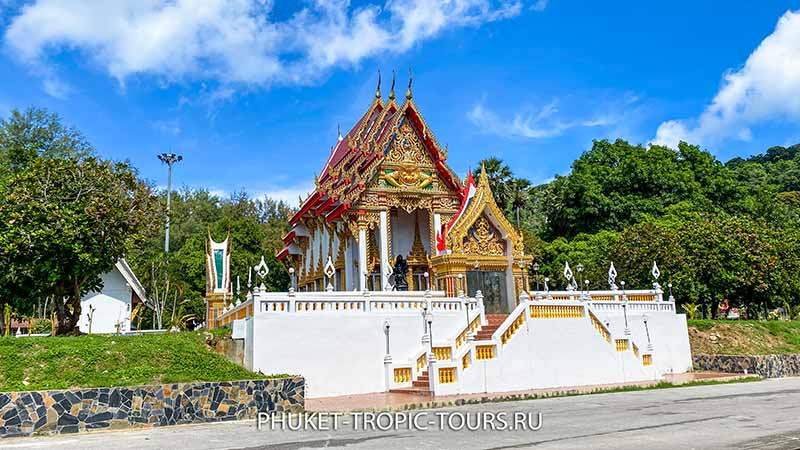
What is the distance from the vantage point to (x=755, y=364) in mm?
19969

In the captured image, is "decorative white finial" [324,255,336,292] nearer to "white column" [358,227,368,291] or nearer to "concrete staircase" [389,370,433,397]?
"white column" [358,227,368,291]

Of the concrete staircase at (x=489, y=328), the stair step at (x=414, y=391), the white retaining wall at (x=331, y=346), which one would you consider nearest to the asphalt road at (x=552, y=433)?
the stair step at (x=414, y=391)

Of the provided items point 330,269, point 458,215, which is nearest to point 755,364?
point 458,215

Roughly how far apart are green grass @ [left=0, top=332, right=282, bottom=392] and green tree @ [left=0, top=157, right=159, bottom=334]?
319 cm

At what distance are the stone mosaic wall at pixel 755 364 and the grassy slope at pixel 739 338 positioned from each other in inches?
51.3

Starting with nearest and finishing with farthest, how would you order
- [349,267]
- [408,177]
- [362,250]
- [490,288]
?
[490,288] → [362,250] → [408,177] → [349,267]

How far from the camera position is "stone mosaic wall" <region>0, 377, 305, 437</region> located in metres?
9.62

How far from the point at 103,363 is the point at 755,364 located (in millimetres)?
18574

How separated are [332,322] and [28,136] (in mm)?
20345

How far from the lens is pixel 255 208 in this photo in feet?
200

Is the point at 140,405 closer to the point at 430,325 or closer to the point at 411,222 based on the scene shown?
the point at 430,325

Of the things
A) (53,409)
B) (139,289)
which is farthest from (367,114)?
(53,409)

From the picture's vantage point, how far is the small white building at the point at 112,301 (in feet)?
89.1

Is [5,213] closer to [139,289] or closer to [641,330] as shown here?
[139,289]
